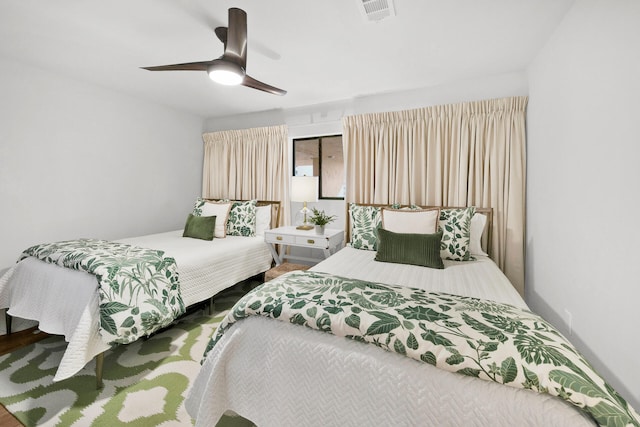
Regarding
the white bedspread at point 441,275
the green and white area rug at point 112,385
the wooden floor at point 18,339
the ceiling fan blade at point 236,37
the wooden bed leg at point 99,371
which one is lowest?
the green and white area rug at point 112,385

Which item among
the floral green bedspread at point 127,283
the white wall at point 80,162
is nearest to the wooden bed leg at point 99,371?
the floral green bedspread at point 127,283

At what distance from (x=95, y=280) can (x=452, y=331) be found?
2.08 meters

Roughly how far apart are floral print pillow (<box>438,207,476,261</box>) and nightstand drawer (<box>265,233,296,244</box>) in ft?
5.20

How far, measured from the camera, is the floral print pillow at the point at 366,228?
2713 mm

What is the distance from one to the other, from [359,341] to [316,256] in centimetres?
259

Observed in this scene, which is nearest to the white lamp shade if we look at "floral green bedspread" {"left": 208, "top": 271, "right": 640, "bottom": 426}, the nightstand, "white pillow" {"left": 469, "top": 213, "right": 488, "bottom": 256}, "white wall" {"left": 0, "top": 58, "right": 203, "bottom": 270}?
the nightstand

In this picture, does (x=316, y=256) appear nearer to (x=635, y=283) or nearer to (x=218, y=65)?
(x=218, y=65)

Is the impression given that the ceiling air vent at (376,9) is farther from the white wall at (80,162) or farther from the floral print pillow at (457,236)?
the white wall at (80,162)

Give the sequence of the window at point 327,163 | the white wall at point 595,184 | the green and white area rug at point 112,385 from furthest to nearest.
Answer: the window at point 327,163
the green and white area rug at point 112,385
the white wall at point 595,184

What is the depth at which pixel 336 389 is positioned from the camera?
1.06 meters

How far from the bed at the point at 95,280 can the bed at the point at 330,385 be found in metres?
0.82

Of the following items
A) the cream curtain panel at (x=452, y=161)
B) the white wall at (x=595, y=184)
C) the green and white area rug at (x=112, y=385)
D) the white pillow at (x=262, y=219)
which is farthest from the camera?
the white pillow at (x=262, y=219)

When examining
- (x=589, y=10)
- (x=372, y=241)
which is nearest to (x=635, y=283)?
(x=589, y=10)

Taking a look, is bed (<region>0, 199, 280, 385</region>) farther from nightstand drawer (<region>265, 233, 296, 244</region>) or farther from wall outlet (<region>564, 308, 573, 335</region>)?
wall outlet (<region>564, 308, 573, 335</region>)
